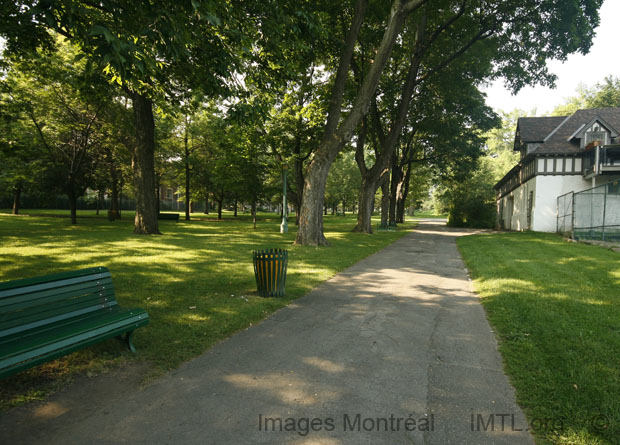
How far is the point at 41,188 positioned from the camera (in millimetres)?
28453

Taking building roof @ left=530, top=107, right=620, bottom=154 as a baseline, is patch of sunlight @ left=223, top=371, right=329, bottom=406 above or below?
below

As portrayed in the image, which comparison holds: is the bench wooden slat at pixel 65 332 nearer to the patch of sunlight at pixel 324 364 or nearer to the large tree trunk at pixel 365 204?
the patch of sunlight at pixel 324 364

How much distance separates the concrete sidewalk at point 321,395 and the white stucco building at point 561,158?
25313 mm

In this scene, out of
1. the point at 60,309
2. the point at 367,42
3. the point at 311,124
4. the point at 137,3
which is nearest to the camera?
the point at 60,309

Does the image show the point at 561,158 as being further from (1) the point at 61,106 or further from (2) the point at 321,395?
(1) the point at 61,106

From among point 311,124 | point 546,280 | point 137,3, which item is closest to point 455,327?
point 546,280

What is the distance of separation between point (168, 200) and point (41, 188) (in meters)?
47.7

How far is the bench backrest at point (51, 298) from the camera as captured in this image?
3.29m

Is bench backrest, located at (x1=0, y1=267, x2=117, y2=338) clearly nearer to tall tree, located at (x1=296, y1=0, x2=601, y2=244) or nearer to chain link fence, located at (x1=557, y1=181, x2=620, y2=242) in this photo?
tall tree, located at (x1=296, y1=0, x2=601, y2=244)

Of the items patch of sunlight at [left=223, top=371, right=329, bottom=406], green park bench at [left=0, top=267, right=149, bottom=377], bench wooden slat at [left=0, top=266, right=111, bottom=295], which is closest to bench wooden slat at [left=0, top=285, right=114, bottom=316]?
green park bench at [left=0, top=267, right=149, bottom=377]

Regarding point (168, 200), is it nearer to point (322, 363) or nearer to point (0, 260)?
point (0, 260)

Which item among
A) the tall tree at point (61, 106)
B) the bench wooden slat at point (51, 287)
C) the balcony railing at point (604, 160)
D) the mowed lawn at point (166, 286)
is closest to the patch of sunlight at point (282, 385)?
the mowed lawn at point (166, 286)

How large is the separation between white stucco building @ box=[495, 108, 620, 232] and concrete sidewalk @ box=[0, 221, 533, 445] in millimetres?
25313

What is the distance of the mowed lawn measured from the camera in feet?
12.7
